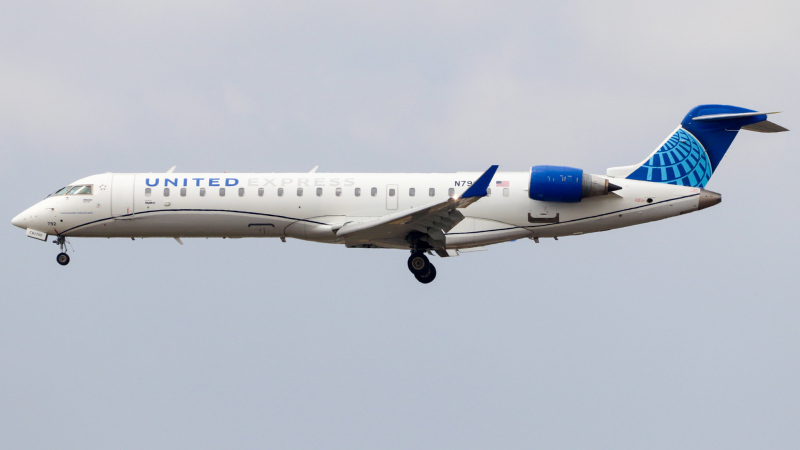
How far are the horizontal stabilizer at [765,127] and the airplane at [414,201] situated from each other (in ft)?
0.12

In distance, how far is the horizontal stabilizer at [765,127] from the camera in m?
32.0

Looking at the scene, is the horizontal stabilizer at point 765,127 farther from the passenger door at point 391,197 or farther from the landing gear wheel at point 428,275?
the passenger door at point 391,197

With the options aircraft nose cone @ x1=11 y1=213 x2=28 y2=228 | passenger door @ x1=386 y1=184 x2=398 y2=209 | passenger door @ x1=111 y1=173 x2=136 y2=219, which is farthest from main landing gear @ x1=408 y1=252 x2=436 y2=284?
aircraft nose cone @ x1=11 y1=213 x2=28 y2=228

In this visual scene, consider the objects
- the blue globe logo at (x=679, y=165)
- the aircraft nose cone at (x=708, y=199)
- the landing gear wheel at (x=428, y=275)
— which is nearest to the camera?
the aircraft nose cone at (x=708, y=199)

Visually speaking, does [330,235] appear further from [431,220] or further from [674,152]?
[674,152]

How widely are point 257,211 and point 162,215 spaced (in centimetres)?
295

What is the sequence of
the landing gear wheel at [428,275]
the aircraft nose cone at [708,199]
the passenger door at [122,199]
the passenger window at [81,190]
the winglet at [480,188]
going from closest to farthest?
the winglet at [480,188] → the aircraft nose cone at [708,199] → the landing gear wheel at [428,275] → the passenger door at [122,199] → the passenger window at [81,190]

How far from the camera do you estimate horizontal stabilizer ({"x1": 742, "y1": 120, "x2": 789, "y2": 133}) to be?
32000 millimetres

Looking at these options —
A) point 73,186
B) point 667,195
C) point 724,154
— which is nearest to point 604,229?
point 667,195

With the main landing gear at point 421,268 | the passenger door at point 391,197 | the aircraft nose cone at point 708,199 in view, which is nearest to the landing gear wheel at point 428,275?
the main landing gear at point 421,268

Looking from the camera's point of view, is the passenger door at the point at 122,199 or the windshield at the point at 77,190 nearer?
the passenger door at the point at 122,199

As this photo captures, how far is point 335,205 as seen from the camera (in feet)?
104

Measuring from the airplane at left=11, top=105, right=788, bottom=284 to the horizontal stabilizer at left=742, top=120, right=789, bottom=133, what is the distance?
0.12 feet

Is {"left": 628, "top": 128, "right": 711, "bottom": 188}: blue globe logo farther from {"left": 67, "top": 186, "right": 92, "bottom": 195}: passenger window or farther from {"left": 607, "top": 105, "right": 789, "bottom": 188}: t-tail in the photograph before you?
{"left": 67, "top": 186, "right": 92, "bottom": 195}: passenger window
